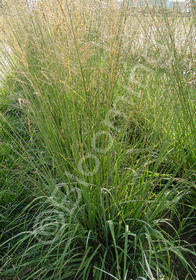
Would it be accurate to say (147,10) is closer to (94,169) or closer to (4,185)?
(94,169)

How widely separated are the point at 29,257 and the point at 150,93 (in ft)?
4.38

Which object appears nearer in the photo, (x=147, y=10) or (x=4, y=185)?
(x=4, y=185)

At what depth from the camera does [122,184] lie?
1.31 meters

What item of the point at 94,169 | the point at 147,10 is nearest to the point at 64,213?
the point at 94,169

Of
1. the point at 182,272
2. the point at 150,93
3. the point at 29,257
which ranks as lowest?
the point at 182,272

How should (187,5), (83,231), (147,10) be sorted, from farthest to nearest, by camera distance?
(147,10) < (187,5) < (83,231)

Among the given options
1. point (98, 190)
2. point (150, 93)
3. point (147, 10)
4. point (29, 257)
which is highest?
point (147, 10)

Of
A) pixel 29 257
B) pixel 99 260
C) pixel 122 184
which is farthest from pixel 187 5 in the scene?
pixel 29 257

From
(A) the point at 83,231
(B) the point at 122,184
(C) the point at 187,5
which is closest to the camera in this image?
(A) the point at 83,231

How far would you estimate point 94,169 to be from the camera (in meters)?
1.19

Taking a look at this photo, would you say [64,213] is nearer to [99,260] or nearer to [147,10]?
[99,260]

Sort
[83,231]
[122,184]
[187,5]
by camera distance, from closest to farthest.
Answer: [83,231] → [122,184] → [187,5]

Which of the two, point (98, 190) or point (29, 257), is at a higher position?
point (98, 190)

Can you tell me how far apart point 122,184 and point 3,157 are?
86 centimetres
